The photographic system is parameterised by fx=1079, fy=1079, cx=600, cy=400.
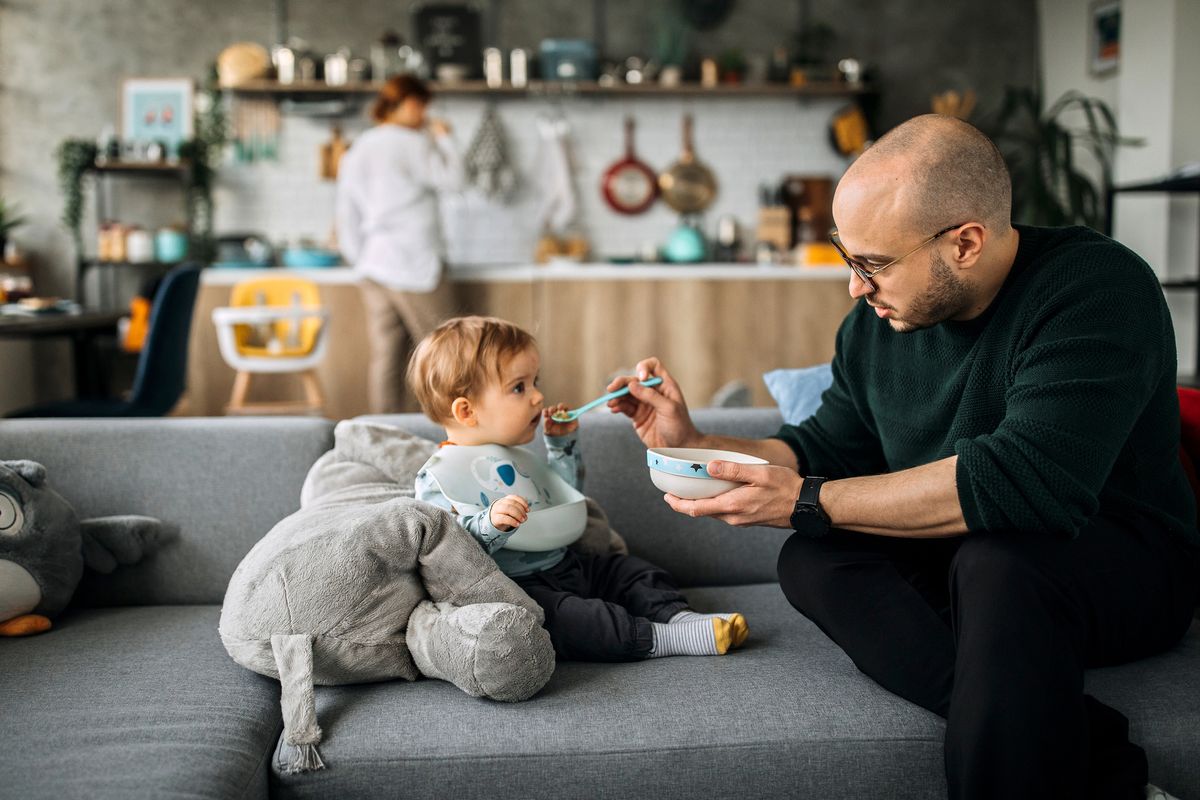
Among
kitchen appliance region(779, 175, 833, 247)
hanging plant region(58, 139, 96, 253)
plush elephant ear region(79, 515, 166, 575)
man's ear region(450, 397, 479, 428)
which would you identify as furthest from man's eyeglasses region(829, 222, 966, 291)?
hanging plant region(58, 139, 96, 253)

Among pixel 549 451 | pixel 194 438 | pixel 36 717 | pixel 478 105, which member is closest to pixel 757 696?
pixel 549 451

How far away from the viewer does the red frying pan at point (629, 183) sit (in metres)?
6.86

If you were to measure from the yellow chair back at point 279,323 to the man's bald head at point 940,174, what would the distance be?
14.1 ft

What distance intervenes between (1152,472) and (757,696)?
0.68m

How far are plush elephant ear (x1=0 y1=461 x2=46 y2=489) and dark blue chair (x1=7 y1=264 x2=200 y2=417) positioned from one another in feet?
5.88

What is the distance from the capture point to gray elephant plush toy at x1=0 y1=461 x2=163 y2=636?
1.77 metres

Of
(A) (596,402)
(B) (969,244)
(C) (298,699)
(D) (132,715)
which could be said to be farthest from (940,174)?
(D) (132,715)

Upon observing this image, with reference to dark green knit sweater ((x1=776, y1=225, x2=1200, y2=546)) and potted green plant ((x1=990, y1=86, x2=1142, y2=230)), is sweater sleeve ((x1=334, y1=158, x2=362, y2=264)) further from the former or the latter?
dark green knit sweater ((x1=776, y1=225, x2=1200, y2=546))

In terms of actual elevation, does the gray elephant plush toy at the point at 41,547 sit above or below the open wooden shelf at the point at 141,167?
below

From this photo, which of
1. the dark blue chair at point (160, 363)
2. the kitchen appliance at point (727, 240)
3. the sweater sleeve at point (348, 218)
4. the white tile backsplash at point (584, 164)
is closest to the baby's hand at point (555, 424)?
the dark blue chair at point (160, 363)

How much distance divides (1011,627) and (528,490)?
0.84 metres

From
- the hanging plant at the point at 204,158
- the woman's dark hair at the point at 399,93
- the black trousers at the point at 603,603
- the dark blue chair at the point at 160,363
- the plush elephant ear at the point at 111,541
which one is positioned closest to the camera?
the black trousers at the point at 603,603

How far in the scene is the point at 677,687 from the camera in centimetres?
156

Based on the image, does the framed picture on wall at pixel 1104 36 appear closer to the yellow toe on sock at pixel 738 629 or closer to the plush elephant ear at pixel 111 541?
the yellow toe on sock at pixel 738 629
